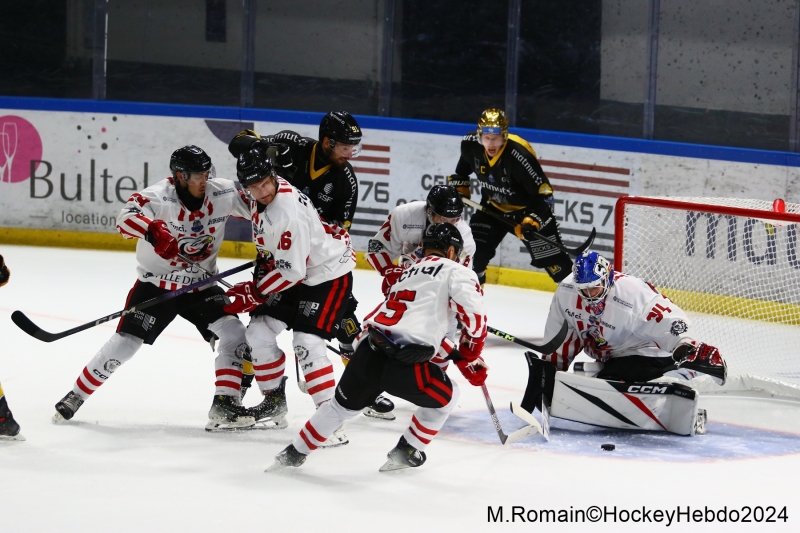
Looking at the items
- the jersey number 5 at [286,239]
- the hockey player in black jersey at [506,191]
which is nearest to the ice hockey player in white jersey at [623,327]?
the jersey number 5 at [286,239]

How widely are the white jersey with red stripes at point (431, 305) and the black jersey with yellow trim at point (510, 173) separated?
2.38 metres

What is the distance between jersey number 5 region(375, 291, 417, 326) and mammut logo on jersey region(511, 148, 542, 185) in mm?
2429

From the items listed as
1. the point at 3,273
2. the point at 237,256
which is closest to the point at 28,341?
the point at 3,273

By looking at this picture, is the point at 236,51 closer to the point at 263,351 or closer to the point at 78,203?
the point at 78,203

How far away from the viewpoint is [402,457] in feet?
12.1

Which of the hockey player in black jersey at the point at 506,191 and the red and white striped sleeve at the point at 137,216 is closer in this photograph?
the red and white striped sleeve at the point at 137,216

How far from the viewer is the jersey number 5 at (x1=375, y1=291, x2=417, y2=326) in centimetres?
352

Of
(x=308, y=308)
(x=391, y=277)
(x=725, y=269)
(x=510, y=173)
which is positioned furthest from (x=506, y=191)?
(x=308, y=308)

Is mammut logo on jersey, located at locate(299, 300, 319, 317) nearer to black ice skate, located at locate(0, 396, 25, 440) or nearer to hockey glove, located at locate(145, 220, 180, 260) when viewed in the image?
hockey glove, located at locate(145, 220, 180, 260)

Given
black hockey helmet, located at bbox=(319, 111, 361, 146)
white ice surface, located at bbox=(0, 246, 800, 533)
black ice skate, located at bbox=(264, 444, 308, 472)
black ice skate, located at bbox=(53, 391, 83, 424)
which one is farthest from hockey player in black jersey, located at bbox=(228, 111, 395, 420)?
black ice skate, located at bbox=(53, 391, 83, 424)

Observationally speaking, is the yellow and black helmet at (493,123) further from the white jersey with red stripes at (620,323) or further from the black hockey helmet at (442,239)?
the black hockey helmet at (442,239)

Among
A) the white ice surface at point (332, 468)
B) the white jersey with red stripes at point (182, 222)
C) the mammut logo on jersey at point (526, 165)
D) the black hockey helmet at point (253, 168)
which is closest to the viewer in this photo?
the white ice surface at point (332, 468)

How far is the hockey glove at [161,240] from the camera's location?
13.1 ft

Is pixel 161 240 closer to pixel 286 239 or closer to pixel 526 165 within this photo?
pixel 286 239
